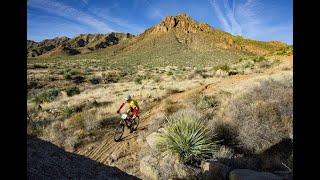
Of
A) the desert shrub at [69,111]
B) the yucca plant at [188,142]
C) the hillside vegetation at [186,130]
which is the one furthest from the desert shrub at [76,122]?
the yucca plant at [188,142]

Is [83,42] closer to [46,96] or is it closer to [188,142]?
[46,96]

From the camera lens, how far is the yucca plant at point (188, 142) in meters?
11.7

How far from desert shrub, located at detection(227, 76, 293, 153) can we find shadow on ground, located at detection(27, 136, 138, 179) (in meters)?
4.13

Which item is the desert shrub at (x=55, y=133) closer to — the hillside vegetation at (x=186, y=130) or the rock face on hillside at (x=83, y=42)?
the hillside vegetation at (x=186, y=130)

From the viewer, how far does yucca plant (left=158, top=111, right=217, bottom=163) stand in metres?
11.7

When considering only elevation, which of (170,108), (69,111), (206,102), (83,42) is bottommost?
(69,111)

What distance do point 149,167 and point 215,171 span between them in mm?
2089

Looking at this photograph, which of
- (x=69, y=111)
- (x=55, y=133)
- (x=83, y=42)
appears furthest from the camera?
(x=83, y=42)

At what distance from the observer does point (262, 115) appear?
14.3 meters

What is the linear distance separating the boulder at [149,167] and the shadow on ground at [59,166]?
51cm

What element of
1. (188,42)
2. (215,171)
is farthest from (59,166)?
(188,42)
